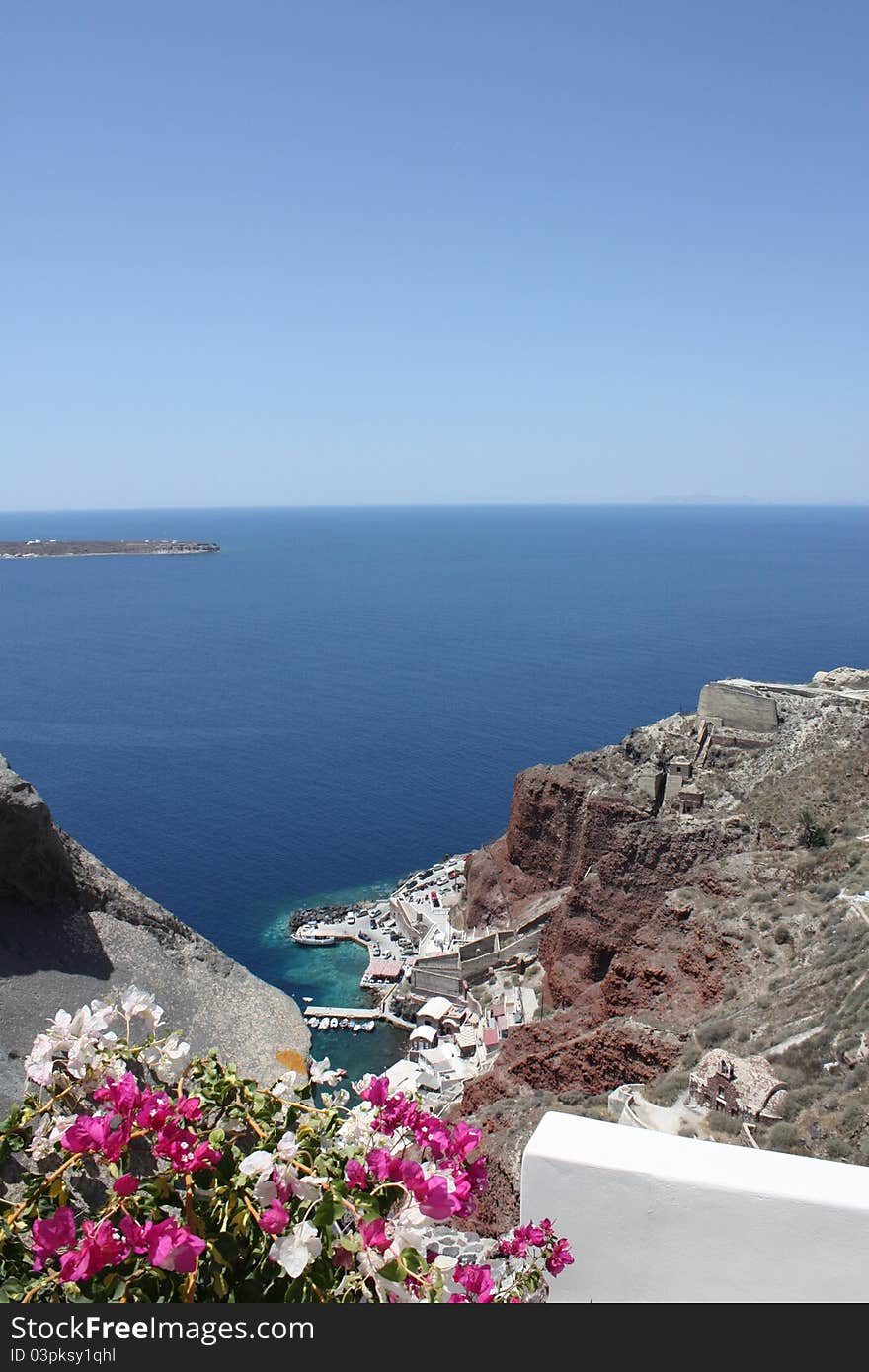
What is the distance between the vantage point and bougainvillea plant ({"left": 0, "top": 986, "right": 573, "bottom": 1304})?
2621 millimetres

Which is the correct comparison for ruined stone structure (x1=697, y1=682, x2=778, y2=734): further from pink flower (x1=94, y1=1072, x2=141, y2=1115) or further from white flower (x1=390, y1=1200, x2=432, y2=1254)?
pink flower (x1=94, y1=1072, x2=141, y2=1115)

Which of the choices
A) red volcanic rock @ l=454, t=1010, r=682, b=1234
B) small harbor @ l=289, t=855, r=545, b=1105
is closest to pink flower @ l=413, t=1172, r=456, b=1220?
red volcanic rock @ l=454, t=1010, r=682, b=1234

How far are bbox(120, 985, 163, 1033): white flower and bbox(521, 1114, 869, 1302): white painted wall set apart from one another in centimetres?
180

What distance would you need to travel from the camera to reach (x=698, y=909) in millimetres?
24312

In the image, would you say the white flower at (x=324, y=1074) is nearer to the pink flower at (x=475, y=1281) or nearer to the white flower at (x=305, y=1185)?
the white flower at (x=305, y=1185)

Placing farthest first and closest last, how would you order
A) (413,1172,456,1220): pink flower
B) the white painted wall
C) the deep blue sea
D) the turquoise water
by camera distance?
the deep blue sea → the turquoise water → the white painted wall → (413,1172,456,1220): pink flower

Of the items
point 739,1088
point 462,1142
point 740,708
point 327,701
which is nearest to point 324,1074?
point 462,1142

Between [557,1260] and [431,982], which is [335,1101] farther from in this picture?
[431,982]

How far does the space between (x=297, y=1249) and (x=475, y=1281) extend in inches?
26.1

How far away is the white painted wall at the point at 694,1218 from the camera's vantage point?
4.03 metres

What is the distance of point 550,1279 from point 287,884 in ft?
139

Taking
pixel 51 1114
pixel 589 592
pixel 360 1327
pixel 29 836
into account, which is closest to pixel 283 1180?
pixel 360 1327

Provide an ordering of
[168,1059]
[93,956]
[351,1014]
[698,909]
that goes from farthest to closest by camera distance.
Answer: [351,1014], [698,909], [93,956], [168,1059]

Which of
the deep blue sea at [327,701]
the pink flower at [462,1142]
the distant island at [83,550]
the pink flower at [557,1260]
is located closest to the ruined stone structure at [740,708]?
the deep blue sea at [327,701]
